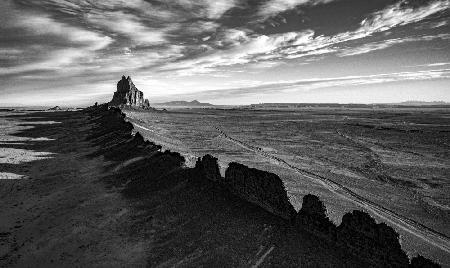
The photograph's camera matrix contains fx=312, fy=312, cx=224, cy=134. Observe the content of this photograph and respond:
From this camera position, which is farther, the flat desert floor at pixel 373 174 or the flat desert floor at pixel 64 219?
the flat desert floor at pixel 373 174

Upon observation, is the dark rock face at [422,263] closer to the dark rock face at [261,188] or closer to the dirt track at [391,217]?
the dark rock face at [261,188]

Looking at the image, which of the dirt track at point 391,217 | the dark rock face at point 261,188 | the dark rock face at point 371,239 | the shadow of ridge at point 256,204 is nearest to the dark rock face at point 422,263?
the shadow of ridge at point 256,204

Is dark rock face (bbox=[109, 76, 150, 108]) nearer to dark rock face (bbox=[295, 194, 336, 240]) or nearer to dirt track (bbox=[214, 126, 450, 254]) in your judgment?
dirt track (bbox=[214, 126, 450, 254])

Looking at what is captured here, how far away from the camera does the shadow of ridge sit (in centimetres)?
1156

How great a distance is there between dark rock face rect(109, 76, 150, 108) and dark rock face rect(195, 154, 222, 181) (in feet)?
445

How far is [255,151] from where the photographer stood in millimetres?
39594

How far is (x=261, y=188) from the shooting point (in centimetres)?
1631

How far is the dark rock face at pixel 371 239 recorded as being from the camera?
1076cm

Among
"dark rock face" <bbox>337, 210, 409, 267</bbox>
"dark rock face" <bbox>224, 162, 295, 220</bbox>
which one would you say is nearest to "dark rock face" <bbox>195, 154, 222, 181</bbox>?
"dark rock face" <bbox>224, 162, 295, 220</bbox>

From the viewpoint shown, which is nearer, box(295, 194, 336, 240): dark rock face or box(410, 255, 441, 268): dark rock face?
box(410, 255, 441, 268): dark rock face

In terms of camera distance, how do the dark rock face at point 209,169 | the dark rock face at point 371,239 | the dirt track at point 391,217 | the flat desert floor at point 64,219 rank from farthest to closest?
the dark rock face at point 209,169, the dirt track at point 391,217, the flat desert floor at point 64,219, the dark rock face at point 371,239

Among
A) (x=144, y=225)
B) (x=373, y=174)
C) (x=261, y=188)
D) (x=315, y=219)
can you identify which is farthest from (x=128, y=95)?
(x=315, y=219)

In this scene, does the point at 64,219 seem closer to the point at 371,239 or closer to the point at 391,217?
the point at 371,239

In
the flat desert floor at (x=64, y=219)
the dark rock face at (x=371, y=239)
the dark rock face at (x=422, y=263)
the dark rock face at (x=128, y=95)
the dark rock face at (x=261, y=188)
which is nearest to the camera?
the dark rock face at (x=422, y=263)
